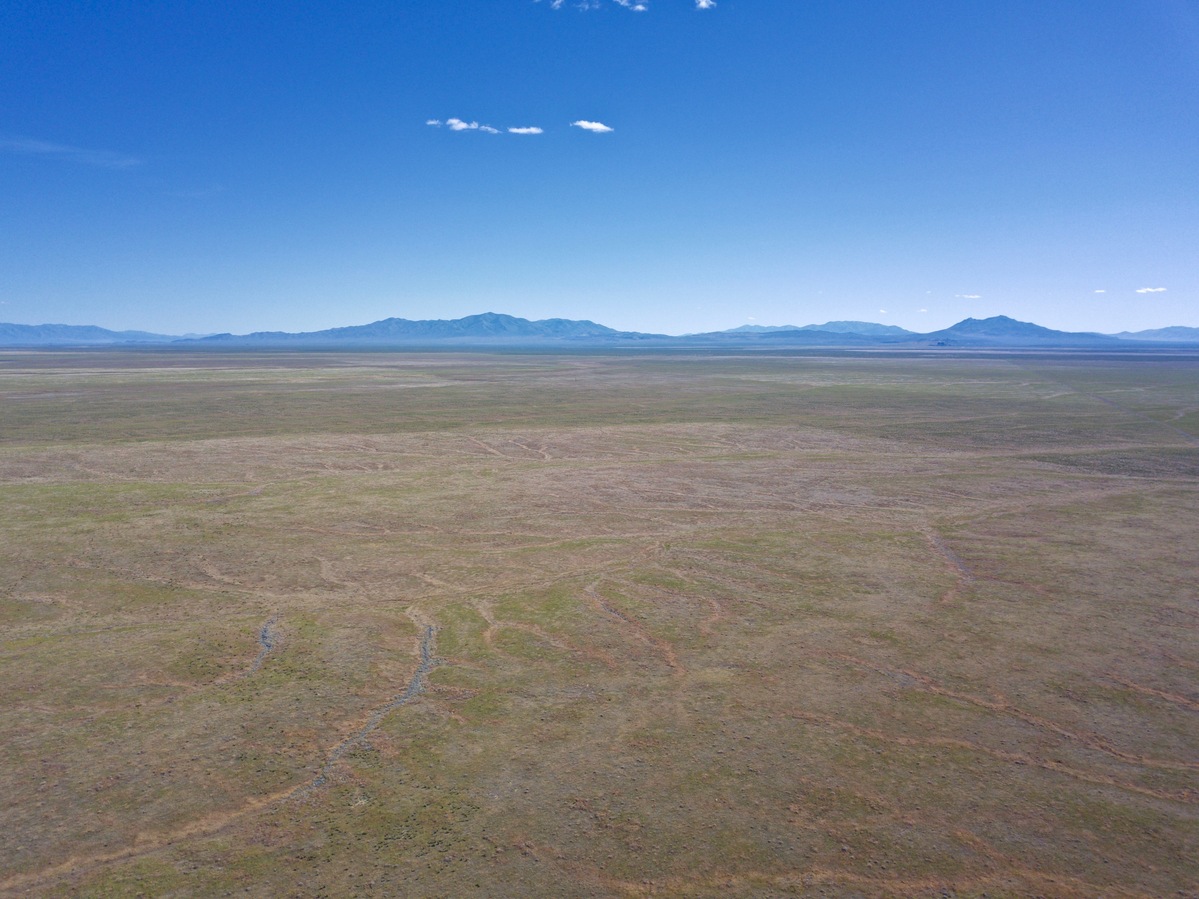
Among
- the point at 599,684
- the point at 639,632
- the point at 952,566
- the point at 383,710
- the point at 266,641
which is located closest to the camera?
the point at 383,710

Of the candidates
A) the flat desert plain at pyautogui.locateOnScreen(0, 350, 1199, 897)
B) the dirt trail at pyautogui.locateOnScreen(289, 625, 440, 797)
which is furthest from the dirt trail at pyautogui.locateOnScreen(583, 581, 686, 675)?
the dirt trail at pyautogui.locateOnScreen(289, 625, 440, 797)

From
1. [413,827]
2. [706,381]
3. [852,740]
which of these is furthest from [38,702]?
[706,381]

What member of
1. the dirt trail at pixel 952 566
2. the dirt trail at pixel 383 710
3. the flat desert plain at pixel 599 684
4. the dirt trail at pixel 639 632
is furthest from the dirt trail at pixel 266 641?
the dirt trail at pixel 952 566

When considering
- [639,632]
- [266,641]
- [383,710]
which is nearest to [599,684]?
[639,632]

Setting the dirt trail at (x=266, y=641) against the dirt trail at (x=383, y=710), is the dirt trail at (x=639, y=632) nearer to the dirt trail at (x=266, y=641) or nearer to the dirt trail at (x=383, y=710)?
the dirt trail at (x=383, y=710)

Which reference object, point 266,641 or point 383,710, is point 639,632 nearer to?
point 383,710

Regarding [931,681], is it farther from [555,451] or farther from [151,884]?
[555,451]

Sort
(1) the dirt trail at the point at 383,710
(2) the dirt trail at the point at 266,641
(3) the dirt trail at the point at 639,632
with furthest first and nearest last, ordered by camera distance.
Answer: (3) the dirt trail at the point at 639,632 → (2) the dirt trail at the point at 266,641 → (1) the dirt trail at the point at 383,710
